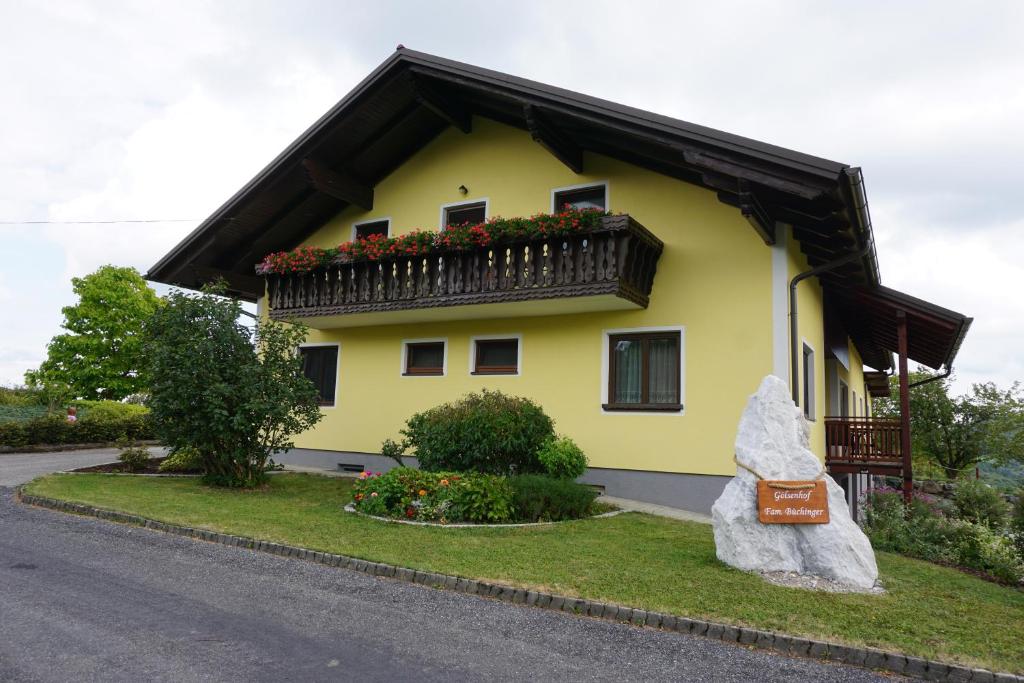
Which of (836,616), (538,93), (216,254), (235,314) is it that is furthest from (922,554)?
(216,254)

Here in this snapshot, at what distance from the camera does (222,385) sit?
12.2 m

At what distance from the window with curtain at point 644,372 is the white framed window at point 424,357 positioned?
3721 mm

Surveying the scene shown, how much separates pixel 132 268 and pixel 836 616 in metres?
46.7

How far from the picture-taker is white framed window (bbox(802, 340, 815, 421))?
12812 mm

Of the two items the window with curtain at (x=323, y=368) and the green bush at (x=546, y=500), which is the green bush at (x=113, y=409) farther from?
the green bush at (x=546, y=500)

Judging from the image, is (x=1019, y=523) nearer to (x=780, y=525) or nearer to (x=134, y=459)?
(x=780, y=525)

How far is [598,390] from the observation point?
42.5ft

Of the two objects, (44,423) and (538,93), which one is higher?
(538,93)

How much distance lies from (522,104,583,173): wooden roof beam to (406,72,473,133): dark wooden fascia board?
2171 millimetres

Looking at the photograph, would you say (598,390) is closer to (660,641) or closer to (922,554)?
(922,554)

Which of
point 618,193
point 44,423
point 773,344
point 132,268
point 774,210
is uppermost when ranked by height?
point 132,268

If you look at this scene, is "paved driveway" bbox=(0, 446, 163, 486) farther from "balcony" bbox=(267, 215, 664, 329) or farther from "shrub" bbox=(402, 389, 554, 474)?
"shrub" bbox=(402, 389, 554, 474)

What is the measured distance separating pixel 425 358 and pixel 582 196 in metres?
4.69

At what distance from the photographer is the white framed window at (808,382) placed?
1281 centimetres
